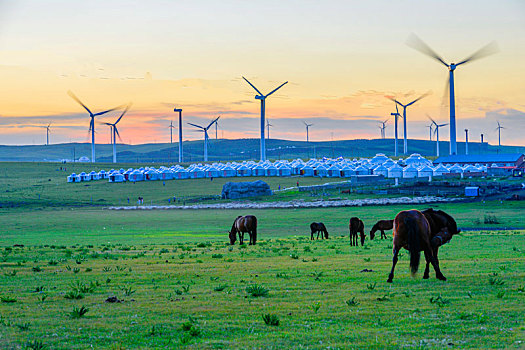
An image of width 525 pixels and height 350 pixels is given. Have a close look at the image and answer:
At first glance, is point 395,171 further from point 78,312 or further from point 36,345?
point 36,345

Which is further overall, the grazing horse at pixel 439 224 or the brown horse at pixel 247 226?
the brown horse at pixel 247 226

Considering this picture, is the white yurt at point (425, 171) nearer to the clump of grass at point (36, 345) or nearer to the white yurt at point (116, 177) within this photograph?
the white yurt at point (116, 177)

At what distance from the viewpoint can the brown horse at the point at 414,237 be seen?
1772 cm

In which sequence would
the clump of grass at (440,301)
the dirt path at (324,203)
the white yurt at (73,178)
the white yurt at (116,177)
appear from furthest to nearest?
the white yurt at (73,178) < the white yurt at (116,177) < the dirt path at (324,203) < the clump of grass at (440,301)

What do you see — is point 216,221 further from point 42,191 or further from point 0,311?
point 42,191

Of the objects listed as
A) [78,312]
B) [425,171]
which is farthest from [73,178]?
[78,312]

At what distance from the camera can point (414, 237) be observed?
17672 millimetres

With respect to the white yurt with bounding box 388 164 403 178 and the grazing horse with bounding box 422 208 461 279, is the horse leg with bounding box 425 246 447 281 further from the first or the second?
the white yurt with bounding box 388 164 403 178

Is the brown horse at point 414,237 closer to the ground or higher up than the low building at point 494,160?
closer to the ground

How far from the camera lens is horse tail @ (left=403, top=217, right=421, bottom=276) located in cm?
1767

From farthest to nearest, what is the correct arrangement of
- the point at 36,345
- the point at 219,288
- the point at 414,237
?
the point at 414,237
the point at 219,288
the point at 36,345

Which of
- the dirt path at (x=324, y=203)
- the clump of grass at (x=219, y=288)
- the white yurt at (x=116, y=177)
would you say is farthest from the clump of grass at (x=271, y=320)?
the white yurt at (x=116, y=177)

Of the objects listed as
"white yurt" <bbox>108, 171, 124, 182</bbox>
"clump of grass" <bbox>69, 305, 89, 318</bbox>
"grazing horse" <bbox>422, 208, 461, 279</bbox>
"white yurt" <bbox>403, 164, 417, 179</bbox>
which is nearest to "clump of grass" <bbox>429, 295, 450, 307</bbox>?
"grazing horse" <bbox>422, 208, 461, 279</bbox>

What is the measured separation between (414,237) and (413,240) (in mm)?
92
